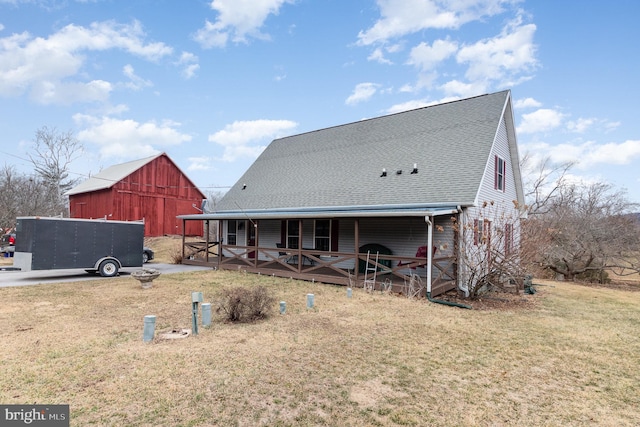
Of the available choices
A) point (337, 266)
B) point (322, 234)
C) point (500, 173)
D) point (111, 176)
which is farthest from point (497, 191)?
point (111, 176)

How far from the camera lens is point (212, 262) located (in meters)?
15.3

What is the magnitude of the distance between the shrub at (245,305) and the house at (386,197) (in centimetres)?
452

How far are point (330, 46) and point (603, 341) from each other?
16.6m

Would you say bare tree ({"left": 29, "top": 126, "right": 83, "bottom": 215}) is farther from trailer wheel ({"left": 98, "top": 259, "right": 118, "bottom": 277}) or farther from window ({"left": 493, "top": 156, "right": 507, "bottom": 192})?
window ({"left": 493, "top": 156, "right": 507, "bottom": 192})

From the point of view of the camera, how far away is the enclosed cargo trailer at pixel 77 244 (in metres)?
11.2

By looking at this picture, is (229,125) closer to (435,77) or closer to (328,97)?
(328,97)

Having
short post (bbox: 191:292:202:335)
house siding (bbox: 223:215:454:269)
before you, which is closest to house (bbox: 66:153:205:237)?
house siding (bbox: 223:215:454:269)

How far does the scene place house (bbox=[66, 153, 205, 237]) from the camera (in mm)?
25109

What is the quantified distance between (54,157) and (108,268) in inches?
1073

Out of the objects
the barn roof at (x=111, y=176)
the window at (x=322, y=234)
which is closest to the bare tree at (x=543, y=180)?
the window at (x=322, y=234)

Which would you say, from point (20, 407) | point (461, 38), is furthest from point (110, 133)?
point (20, 407)

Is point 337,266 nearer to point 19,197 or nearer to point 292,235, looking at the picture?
point 292,235

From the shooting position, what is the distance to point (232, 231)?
701 inches

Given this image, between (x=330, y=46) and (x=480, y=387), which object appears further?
(x=330, y=46)
